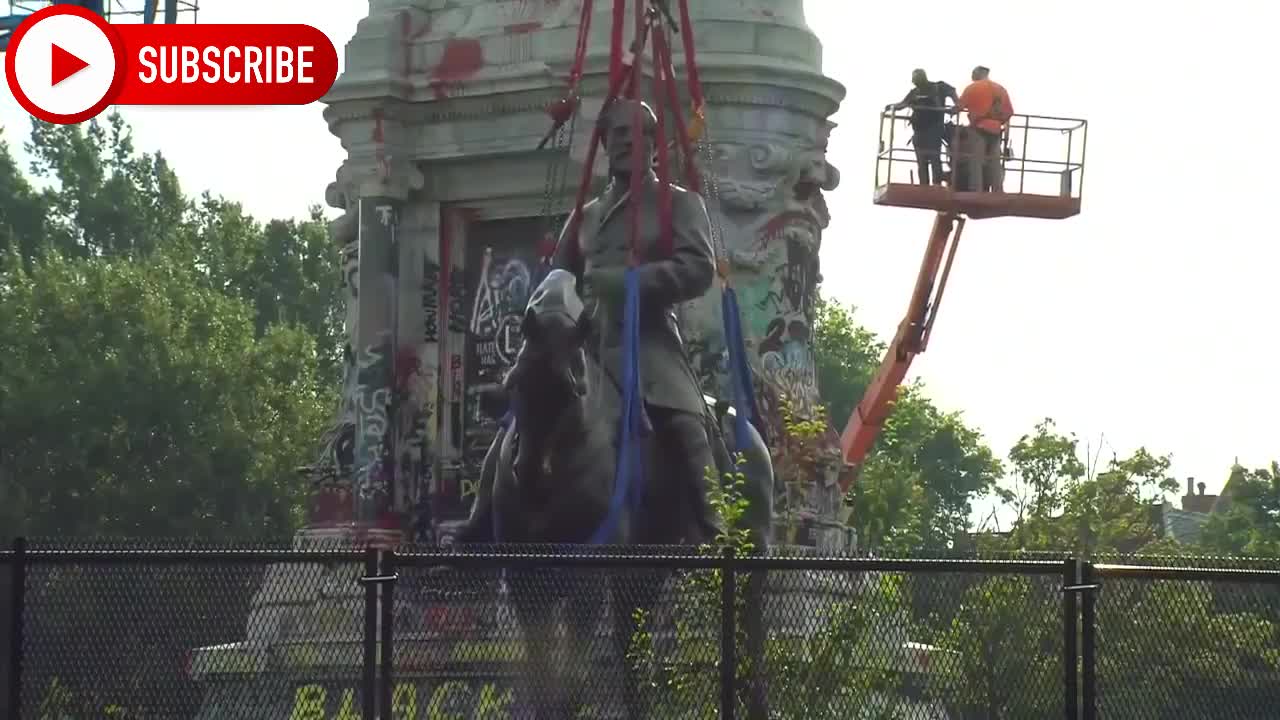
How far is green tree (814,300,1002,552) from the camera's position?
68875 mm

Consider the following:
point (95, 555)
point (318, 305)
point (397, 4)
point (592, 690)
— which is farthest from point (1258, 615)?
point (318, 305)

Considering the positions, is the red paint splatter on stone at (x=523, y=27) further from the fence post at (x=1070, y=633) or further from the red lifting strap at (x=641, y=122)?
the fence post at (x=1070, y=633)

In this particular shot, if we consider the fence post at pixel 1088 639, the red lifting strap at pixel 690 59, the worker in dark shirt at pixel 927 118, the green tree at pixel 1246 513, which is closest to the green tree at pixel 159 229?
the green tree at pixel 1246 513

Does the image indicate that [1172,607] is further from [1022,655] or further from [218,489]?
[218,489]

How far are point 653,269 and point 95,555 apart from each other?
296 inches

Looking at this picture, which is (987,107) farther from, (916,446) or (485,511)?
(916,446)

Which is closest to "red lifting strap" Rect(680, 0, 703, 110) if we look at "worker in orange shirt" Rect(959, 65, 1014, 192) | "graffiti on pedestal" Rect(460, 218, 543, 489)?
"graffiti on pedestal" Rect(460, 218, 543, 489)

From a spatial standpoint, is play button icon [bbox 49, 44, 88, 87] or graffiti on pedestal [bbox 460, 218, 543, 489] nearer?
play button icon [bbox 49, 44, 88, 87]

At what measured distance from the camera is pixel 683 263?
23375 millimetres

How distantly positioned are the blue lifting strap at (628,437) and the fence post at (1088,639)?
613cm

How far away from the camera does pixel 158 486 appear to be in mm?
59062

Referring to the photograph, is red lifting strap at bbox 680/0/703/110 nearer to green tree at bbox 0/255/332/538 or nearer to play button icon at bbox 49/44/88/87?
play button icon at bbox 49/44/88/87

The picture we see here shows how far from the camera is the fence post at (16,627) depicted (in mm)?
16844

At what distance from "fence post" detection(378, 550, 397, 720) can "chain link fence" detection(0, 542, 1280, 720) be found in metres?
0.38
